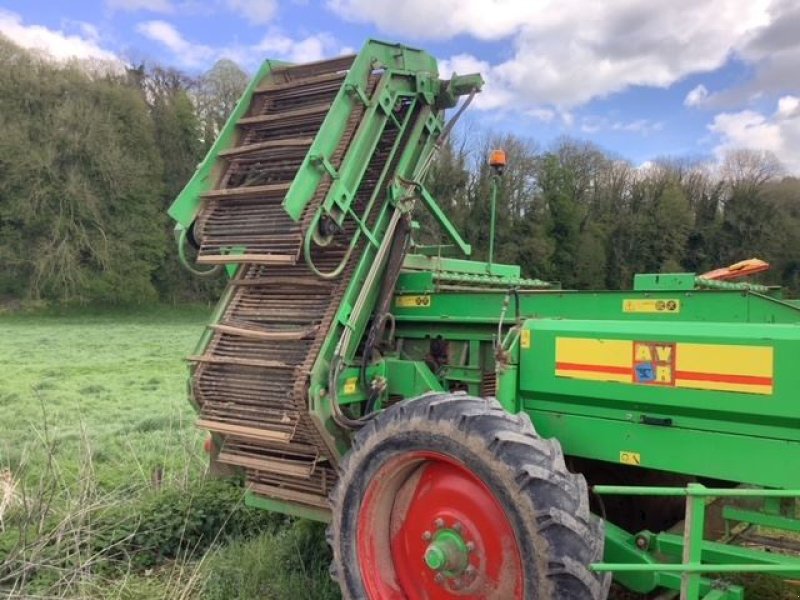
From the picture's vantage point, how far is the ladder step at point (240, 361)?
3867 mm

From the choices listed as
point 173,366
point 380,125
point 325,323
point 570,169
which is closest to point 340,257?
point 325,323

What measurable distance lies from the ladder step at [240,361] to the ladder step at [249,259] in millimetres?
538

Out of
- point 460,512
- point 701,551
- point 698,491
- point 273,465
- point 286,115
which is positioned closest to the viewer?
point 698,491

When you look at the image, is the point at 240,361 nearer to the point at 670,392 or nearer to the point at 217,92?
the point at 670,392

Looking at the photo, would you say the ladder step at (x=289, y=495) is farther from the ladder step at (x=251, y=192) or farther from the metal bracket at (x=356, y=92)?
the metal bracket at (x=356, y=92)

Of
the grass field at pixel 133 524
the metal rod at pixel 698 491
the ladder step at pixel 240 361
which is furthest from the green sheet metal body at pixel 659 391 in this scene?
the grass field at pixel 133 524

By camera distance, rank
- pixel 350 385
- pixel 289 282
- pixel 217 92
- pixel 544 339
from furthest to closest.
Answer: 1. pixel 217 92
2. pixel 289 282
3. pixel 350 385
4. pixel 544 339

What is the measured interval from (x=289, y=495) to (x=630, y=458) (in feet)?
6.22

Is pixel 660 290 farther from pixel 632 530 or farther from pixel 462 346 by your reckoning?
pixel 632 530

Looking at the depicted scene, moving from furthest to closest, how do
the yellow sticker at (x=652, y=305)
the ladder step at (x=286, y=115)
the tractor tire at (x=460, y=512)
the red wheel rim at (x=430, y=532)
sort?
the ladder step at (x=286, y=115), the yellow sticker at (x=652, y=305), the red wheel rim at (x=430, y=532), the tractor tire at (x=460, y=512)

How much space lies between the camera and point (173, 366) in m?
13.4

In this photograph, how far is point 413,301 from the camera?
13.2 ft

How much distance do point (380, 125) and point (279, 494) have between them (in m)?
2.13

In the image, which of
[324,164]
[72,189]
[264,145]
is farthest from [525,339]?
[72,189]
